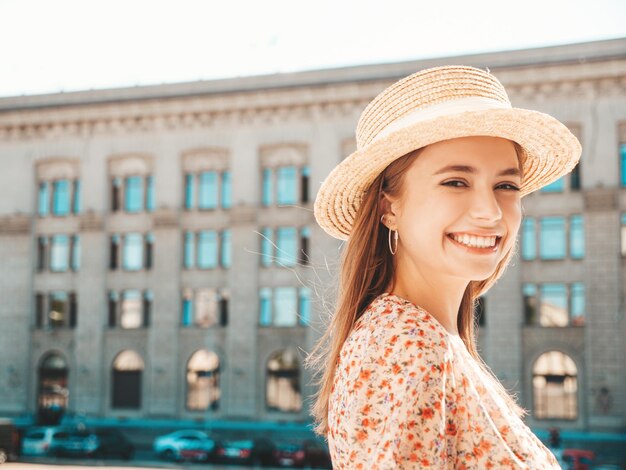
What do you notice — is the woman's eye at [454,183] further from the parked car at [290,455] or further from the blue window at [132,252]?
the blue window at [132,252]

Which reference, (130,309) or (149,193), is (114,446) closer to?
(130,309)

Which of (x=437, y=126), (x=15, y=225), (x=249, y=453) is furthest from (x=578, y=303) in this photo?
(x=437, y=126)

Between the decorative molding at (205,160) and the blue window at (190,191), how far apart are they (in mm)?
373

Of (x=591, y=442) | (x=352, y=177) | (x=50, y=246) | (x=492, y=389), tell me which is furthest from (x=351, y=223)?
(x=50, y=246)

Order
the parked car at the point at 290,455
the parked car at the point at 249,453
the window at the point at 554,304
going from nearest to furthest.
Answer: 1. the parked car at the point at 290,455
2. the parked car at the point at 249,453
3. the window at the point at 554,304

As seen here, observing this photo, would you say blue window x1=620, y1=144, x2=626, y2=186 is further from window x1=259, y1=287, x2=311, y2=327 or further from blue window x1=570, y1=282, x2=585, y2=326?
window x1=259, y1=287, x2=311, y2=327

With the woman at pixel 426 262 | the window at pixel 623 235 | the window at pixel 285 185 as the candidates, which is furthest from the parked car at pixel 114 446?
the woman at pixel 426 262

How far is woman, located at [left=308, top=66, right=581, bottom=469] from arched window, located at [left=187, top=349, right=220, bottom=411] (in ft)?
139

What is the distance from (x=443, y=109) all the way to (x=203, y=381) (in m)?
43.2

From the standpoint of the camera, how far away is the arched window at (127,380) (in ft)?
149

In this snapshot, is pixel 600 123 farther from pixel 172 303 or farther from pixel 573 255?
pixel 172 303

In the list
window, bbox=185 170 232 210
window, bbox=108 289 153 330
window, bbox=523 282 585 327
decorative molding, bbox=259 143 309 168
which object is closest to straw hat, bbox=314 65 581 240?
window, bbox=523 282 585 327

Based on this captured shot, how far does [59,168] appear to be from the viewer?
158ft

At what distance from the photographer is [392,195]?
2.51m
